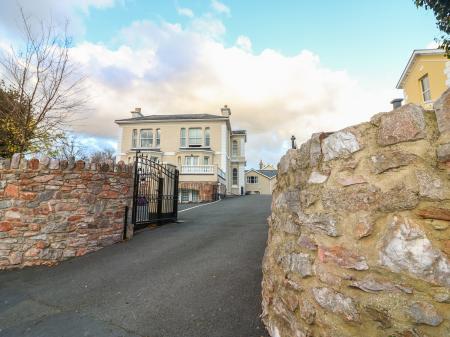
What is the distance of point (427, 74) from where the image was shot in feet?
51.1

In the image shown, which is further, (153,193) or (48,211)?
(153,193)

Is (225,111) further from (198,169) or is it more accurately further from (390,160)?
(390,160)

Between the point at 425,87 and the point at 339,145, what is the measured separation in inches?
717

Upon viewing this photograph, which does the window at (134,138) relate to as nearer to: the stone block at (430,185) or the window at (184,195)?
the window at (184,195)

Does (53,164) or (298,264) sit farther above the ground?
(53,164)

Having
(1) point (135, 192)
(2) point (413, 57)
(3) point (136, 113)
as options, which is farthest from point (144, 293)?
(3) point (136, 113)

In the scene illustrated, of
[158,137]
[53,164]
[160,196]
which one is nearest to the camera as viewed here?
[53,164]

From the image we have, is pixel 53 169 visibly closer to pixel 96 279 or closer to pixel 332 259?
pixel 96 279

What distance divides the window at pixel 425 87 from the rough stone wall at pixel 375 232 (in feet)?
57.3

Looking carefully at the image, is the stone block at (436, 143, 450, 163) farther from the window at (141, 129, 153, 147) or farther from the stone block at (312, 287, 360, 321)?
the window at (141, 129, 153, 147)

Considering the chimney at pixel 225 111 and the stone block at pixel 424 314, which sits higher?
the chimney at pixel 225 111

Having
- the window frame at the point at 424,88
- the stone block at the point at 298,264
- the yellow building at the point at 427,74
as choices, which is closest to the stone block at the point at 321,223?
the stone block at the point at 298,264

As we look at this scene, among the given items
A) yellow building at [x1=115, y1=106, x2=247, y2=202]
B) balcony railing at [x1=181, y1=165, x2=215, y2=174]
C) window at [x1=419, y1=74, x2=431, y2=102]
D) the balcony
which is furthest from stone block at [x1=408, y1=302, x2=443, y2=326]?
yellow building at [x1=115, y1=106, x2=247, y2=202]

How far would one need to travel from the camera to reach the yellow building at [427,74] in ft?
48.5
